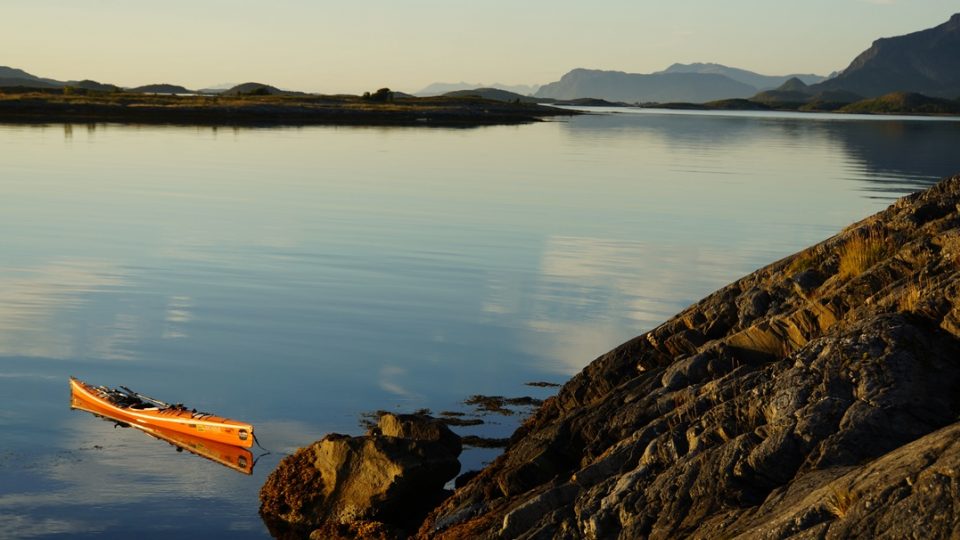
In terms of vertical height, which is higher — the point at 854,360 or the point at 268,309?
the point at 854,360

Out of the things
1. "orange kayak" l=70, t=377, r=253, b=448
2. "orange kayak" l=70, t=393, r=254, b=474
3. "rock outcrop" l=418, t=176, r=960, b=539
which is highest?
"rock outcrop" l=418, t=176, r=960, b=539

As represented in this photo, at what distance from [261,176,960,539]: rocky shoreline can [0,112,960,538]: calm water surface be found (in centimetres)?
401

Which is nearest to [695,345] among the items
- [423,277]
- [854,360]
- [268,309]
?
[854,360]

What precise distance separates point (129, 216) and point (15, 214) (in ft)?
17.9

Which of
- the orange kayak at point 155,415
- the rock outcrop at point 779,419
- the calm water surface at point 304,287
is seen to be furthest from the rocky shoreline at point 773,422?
the calm water surface at point 304,287

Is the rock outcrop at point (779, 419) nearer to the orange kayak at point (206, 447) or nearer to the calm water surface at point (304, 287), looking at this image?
the calm water surface at point (304, 287)

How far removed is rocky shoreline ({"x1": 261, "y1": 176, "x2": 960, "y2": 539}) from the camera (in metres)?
12.6

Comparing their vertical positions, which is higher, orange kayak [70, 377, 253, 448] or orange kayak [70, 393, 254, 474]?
orange kayak [70, 377, 253, 448]

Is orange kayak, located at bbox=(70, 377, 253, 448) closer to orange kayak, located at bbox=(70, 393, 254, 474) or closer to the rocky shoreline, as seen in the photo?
orange kayak, located at bbox=(70, 393, 254, 474)

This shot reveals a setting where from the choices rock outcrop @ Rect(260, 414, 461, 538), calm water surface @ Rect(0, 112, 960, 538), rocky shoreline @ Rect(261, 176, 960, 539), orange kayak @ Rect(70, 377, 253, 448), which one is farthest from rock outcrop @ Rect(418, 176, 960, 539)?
orange kayak @ Rect(70, 377, 253, 448)

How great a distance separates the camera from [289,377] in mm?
28828

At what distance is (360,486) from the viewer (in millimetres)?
19922

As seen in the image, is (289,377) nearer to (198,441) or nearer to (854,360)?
(198,441)

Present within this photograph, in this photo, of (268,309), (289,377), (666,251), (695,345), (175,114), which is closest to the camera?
(695,345)
